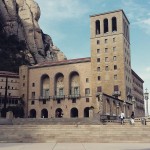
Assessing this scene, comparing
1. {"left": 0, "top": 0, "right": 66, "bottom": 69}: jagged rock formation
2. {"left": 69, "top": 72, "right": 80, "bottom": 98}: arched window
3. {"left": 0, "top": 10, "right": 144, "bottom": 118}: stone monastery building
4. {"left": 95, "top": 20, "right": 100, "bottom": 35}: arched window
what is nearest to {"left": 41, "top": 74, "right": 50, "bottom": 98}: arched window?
{"left": 0, "top": 10, "right": 144, "bottom": 118}: stone monastery building

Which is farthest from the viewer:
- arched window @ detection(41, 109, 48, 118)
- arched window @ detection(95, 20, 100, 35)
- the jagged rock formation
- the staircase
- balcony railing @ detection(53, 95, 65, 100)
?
the jagged rock formation

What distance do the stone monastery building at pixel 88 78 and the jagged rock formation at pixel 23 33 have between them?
2548cm

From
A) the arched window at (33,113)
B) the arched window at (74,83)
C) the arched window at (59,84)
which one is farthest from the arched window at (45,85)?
the arched window at (74,83)

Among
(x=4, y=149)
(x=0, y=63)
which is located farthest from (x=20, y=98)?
(x=4, y=149)

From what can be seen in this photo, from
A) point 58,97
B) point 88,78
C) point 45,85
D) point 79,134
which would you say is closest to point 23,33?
point 45,85

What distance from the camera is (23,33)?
4250 inches

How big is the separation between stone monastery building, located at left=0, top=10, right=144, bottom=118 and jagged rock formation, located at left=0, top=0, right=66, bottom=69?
25485 millimetres

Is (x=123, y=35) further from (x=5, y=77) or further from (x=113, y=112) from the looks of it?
(x=5, y=77)

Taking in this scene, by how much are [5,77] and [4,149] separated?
5630 cm

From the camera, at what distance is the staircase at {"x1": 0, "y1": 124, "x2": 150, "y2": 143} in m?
25.2

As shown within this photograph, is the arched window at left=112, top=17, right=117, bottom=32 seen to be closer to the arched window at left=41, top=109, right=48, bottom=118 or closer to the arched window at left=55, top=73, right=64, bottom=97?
the arched window at left=55, top=73, right=64, bottom=97

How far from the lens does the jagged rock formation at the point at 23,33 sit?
99438mm

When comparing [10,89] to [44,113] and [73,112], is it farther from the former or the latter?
[73,112]

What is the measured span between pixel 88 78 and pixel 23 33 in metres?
48.2
